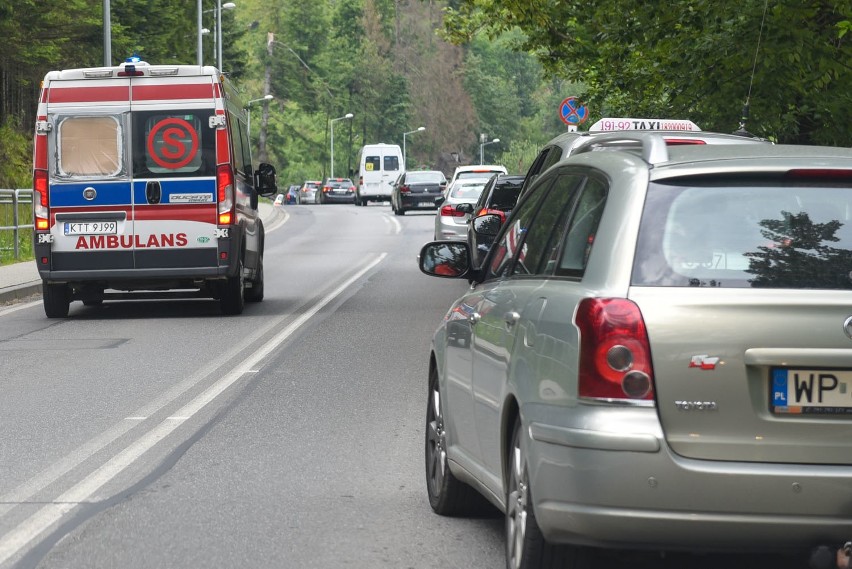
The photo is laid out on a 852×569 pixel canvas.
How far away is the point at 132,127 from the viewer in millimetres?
17500

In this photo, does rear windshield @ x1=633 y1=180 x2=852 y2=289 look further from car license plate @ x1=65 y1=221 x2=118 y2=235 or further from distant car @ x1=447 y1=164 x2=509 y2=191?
distant car @ x1=447 y1=164 x2=509 y2=191

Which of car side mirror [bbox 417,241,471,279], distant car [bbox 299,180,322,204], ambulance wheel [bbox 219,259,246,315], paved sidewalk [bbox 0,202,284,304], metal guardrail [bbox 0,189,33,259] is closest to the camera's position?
car side mirror [bbox 417,241,471,279]

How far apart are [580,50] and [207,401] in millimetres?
11875

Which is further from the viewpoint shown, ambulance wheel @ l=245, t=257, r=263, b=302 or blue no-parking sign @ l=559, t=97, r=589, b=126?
blue no-parking sign @ l=559, t=97, r=589, b=126

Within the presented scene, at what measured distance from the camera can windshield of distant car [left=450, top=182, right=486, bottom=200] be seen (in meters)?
29.8

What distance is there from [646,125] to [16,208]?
14.8 metres

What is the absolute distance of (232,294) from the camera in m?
18.0

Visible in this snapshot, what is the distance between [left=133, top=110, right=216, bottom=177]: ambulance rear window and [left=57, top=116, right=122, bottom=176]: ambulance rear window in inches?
9.5

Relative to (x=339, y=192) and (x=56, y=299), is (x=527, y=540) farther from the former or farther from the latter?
(x=339, y=192)

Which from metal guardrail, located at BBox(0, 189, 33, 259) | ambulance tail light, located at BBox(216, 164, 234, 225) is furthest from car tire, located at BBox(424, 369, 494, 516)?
metal guardrail, located at BBox(0, 189, 33, 259)

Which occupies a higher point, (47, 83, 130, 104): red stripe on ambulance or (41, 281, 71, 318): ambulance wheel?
(47, 83, 130, 104): red stripe on ambulance

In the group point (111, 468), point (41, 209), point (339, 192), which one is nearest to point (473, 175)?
point (41, 209)

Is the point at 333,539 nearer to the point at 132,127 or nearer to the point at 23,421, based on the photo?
the point at 23,421

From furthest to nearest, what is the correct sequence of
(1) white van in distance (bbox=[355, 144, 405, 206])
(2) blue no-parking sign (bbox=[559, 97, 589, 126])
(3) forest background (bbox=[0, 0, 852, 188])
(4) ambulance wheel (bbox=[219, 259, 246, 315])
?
1. (1) white van in distance (bbox=[355, 144, 405, 206])
2. (2) blue no-parking sign (bbox=[559, 97, 589, 126])
3. (4) ambulance wheel (bbox=[219, 259, 246, 315])
4. (3) forest background (bbox=[0, 0, 852, 188])
